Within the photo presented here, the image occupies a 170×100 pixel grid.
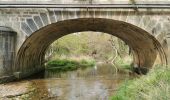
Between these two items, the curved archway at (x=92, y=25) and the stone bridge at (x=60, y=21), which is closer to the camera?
the stone bridge at (x=60, y=21)

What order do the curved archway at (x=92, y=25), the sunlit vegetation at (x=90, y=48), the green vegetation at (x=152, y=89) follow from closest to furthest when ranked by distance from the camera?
1. the green vegetation at (x=152, y=89)
2. the curved archway at (x=92, y=25)
3. the sunlit vegetation at (x=90, y=48)

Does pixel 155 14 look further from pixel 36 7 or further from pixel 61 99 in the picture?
pixel 61 99

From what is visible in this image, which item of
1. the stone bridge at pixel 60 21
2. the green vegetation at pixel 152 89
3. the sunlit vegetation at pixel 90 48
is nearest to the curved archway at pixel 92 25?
the stone bridge at pixel 60 21

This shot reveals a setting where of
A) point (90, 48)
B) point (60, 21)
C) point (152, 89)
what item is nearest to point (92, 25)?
point (60, 21)

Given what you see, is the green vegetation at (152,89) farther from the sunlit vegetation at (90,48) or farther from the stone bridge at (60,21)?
the sunlit vegetation at (90,48)

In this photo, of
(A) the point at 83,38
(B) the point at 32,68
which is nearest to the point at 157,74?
(B) the point at 32,68

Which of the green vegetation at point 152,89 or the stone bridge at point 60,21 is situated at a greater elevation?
the stone bridge at point 60,21

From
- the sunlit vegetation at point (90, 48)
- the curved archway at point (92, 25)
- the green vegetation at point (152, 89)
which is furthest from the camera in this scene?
the sunlit vegetation at point (90, 48)

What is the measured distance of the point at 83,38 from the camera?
47219 mm

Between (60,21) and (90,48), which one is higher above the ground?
(90,48)

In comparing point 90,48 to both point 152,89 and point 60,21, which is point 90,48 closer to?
point 60,21

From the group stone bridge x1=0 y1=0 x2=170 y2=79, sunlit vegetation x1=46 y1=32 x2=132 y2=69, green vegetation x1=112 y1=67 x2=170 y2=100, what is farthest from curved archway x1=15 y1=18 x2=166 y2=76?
sunlit vegetation x1=46 y1=32 x2=132 y2=69

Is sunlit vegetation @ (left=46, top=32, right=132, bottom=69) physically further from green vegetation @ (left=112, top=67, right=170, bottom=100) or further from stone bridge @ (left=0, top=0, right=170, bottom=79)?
green vegetation @ (left=112, top=67, right=170, bottom=100)

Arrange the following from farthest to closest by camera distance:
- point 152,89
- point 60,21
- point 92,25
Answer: point 92,25 < point 60,21 < point 152,89
